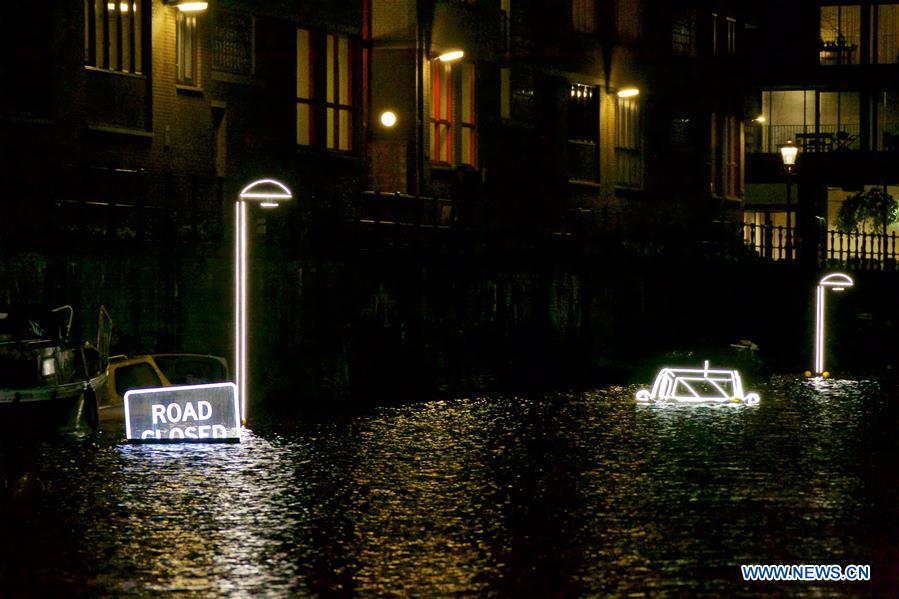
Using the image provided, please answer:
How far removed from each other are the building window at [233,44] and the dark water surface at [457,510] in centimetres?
1361

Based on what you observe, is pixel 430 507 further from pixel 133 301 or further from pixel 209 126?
pixel 209 126

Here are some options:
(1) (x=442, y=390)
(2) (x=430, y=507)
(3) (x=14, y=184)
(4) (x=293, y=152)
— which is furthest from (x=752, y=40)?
(2) (x=430, y=507)

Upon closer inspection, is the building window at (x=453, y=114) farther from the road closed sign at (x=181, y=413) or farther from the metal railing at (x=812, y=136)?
the metal railing at (x=812, y=136)

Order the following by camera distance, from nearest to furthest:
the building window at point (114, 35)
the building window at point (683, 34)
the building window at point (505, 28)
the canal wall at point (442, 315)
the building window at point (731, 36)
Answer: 1. the canal wall at point (442, 315)
2. the building window at point (114, 35)
3. the building window at point (505, 28)
4. the building window at point (683, 34)
5. the building window at point (731, 36)

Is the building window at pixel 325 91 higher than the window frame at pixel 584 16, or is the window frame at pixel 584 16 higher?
the window frame at pixel 584 16

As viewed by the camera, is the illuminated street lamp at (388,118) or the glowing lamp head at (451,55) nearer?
the glowing lamp head at (451,55)

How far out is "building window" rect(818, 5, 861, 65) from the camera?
7050 centimetres

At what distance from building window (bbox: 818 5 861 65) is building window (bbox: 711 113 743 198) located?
13.8m

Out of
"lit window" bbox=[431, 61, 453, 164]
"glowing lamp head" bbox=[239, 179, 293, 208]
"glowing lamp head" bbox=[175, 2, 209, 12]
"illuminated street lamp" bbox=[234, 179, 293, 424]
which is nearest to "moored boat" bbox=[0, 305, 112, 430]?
"illuminated street lamp" bbox=[234, 179, 293, 424]

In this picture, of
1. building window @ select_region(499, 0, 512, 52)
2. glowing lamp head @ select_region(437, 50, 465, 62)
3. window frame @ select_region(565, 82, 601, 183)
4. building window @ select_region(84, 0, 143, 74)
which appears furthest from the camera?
window frame @ select_region(565, 82, 601, 183)

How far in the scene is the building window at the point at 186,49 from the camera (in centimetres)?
3192

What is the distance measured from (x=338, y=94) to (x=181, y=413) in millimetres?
19656

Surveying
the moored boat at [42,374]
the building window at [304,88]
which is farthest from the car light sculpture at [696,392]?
the building window at [304,88]

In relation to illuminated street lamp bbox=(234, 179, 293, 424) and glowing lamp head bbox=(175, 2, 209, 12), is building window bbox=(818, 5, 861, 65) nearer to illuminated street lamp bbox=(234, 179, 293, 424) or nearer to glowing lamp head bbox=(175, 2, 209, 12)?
glowing lamp head bbox=(175, 2, 209, 12)
